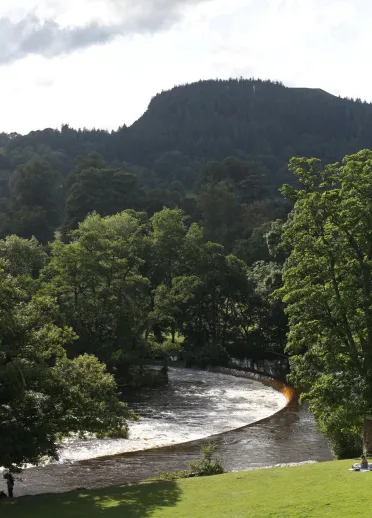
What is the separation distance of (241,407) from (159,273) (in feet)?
93.6

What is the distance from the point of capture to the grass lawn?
1705cm

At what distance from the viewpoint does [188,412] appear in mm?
44781

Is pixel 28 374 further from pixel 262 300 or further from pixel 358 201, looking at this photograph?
pixel 262 300

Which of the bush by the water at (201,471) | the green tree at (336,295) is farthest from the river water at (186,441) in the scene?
the green tree at (336,295)

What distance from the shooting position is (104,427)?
24.4 metres

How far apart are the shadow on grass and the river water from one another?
423 centimetres

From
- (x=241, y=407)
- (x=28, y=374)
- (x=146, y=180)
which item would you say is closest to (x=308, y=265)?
(x=28, y=374)

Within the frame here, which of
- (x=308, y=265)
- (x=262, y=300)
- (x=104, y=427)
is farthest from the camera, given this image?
(x=262, y=300)

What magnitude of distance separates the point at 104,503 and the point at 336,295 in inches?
519

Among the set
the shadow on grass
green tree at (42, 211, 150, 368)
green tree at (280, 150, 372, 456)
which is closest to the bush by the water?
the shadow on grass

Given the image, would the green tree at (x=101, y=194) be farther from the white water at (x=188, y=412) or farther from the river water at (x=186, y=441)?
the river water at (x=186, y=441)

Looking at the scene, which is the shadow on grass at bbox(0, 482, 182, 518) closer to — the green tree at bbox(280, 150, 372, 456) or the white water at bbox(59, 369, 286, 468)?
the green tree at bbox(280, 150, 372, 456)

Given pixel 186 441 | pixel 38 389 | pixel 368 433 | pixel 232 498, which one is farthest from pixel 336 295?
pixel 186 441

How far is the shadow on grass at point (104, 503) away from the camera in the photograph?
19453mm
